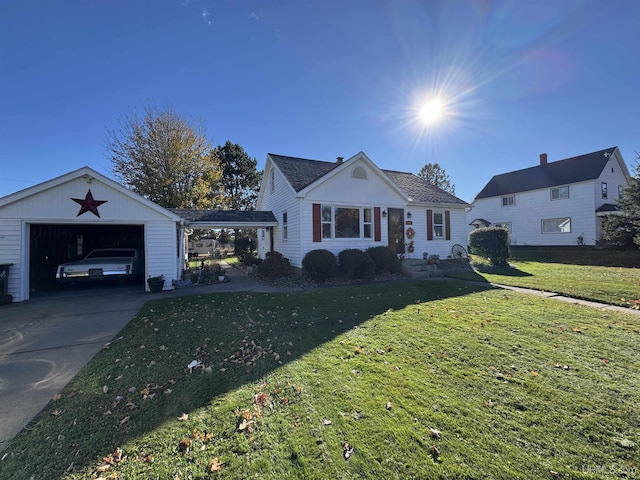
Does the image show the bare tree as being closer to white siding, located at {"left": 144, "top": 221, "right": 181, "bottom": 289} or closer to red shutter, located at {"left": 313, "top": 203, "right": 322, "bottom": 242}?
white siding, located at {"left": 144, "top": 221, "right": 181, "bottom": 289}

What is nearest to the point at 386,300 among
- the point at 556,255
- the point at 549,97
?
the point at 549,97

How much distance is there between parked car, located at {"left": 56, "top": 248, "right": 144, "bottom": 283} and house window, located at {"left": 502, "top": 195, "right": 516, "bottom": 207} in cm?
3145

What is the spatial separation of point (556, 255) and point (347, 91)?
19469 millimetres

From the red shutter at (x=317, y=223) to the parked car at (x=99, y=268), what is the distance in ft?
25.4

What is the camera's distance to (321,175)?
1252 cm

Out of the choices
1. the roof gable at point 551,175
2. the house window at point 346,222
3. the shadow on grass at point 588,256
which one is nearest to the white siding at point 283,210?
the house window at point 346,222

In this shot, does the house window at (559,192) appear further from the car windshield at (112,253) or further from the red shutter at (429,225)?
the car windshield at (112,253)

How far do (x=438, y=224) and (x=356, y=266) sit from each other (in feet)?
24.5

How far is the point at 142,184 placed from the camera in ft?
64.6

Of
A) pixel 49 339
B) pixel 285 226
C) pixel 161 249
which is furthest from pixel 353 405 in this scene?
pixel 285 226

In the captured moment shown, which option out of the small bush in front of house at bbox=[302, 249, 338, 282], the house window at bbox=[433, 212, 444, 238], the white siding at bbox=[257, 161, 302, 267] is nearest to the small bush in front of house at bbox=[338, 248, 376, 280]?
the small bush in front of house at bbox=[302, 249, 338, 282]

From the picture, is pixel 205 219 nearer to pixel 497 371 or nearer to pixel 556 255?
pixel 497 371

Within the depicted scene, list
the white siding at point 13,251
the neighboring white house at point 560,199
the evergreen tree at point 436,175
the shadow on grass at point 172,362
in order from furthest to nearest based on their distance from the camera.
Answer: the evergreen tree at point 436,175
the neighboring white house at point 560,199
the white siding at point 13,251
the shadow on grass at point 172,362

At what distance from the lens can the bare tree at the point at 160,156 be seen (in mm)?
19344
